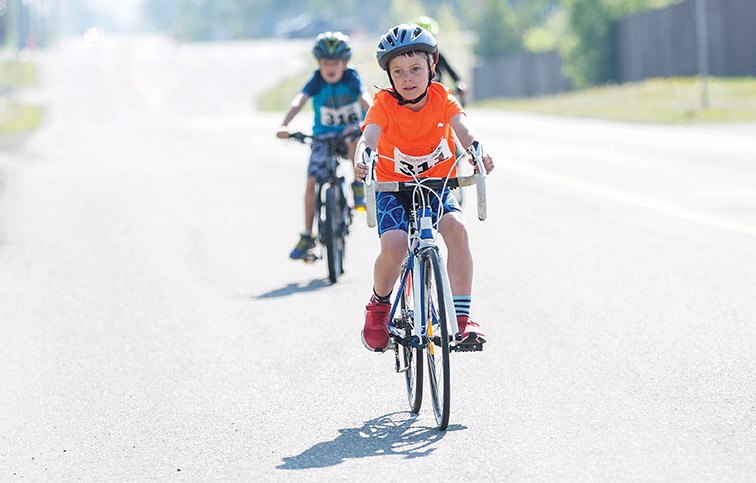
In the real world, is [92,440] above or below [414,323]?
below

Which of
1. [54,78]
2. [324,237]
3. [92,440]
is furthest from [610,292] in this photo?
[54,78]

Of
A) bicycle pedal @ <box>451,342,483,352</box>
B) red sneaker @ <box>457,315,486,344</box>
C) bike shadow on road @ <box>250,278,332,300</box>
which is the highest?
red sneaker @ <box>457,315,486,344</box>

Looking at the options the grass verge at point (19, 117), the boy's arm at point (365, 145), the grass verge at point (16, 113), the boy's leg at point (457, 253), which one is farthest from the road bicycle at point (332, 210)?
the grass verge at point (19, 117)

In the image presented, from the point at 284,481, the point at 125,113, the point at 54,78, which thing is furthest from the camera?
the point at 54,78

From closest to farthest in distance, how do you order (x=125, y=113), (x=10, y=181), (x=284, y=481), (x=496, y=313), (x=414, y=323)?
(x=284, y=481)
(x=414, y=323)
(x=496, y=313)
(x=10, y=181)
(x=125, y=113)

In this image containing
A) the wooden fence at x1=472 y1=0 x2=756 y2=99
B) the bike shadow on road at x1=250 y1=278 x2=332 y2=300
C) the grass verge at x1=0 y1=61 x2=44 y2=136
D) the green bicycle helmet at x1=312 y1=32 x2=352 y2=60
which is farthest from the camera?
the grass verge at x1=0 y1=61 x2=44 y2=136

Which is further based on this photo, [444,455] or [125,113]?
[125,113]

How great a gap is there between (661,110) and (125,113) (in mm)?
35406

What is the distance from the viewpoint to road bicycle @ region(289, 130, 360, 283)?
1180 cm

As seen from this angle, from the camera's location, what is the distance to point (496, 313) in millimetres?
9820

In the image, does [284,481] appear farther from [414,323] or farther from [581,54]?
[581,54]

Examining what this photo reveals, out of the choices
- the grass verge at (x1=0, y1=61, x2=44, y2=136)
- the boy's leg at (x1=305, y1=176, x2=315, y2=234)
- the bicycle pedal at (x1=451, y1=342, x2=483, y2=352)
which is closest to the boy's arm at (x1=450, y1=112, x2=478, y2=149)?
the bicycle pedal at (x1=451, y1=342, x2=483, y2=352)

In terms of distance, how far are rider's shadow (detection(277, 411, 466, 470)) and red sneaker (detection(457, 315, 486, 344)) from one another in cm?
39

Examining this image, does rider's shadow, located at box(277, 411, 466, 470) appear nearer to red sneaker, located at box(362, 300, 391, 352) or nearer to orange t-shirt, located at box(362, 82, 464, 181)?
red sneaker, located at box(362, 300, 391, 352)
